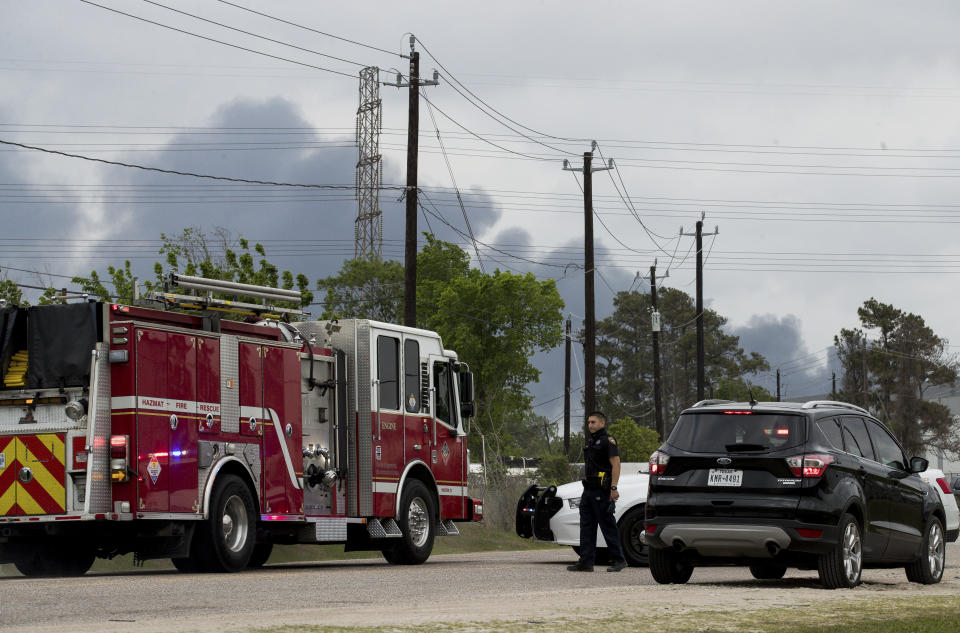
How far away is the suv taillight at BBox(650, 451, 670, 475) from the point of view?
45.6 ft

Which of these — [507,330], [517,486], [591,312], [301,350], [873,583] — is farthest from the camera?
[507,330]

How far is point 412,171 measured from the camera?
30.8 m

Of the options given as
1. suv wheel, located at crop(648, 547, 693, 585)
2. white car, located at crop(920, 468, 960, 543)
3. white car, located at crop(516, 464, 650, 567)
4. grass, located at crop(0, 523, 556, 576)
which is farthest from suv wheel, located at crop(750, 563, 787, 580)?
grass, located at crop(0, 523, 556, 576)

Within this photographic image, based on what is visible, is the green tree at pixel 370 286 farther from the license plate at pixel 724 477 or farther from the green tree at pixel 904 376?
the license plate at pixel 724 477

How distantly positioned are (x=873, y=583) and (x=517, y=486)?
58.6 feet

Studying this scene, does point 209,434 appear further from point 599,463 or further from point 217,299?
point 599,463

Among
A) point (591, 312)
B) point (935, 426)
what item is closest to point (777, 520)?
point (591, 312)

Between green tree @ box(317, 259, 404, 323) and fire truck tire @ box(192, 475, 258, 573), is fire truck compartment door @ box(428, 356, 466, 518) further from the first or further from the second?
green tree @ box(317, 259, 404, 323)

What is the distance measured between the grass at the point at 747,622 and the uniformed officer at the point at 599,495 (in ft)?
17.4

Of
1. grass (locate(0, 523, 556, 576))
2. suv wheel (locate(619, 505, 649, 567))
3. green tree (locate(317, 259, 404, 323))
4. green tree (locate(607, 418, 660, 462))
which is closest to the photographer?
suv wheel (locate(619, 505, 649, 567))

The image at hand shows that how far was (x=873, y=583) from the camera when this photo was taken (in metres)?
14.9

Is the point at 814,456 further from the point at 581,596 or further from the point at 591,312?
the point at 591,312

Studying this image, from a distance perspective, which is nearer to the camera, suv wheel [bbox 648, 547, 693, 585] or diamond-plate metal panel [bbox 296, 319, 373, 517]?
suv wheel [bbox 648, 547, 693, 585]

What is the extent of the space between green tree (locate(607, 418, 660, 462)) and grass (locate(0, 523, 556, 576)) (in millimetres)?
32011
